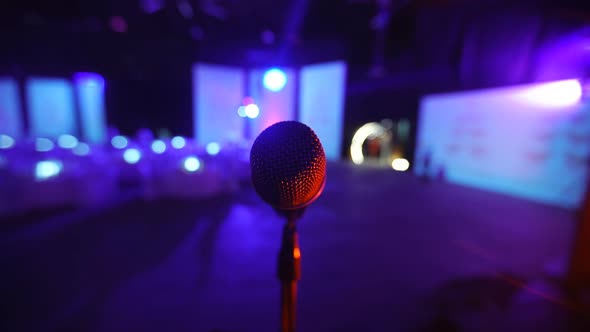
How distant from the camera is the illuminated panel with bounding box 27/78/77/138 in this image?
8836mm

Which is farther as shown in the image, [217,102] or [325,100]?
[217,102]

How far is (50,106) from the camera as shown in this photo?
9125 millimetres

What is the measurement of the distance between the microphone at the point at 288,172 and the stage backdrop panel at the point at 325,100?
8.46 m

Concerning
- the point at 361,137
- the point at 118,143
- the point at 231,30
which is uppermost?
the point at 231,30

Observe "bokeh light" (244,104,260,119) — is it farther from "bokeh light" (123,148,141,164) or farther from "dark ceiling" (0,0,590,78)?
"bokeh light" (123,148,141,164)

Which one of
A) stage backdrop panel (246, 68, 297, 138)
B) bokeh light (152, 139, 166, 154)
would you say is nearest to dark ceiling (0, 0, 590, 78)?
stage backdrop panel (246, 68, 297, 138)

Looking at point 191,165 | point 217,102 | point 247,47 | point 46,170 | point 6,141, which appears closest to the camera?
point 46,170

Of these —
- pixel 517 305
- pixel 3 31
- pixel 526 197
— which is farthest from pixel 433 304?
pixel 3 31

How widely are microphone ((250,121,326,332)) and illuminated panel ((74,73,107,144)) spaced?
9968 mm

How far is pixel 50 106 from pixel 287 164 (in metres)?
11.6

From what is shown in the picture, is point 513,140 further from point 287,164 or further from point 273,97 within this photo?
point 273,97

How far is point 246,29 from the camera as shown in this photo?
26.6 ft

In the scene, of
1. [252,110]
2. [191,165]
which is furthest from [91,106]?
[191,165]

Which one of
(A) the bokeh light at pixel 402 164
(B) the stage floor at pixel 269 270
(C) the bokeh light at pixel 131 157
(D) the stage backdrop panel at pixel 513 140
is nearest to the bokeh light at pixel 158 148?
(C) the bokeh light at pixel 131 157
